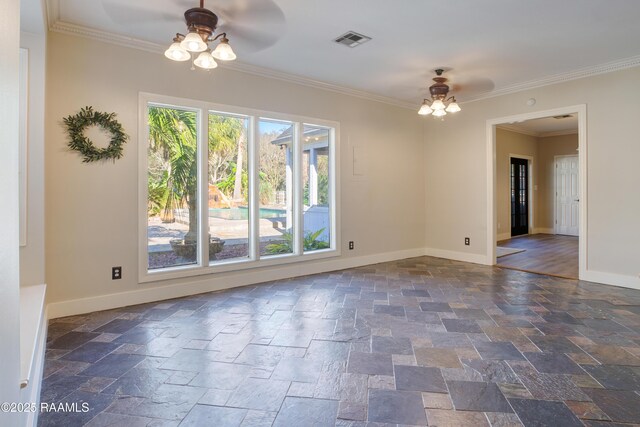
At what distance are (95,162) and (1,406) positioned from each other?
3021 millimetres

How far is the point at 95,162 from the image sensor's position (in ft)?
11.3

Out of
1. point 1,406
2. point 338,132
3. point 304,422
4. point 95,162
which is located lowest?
point 304,422

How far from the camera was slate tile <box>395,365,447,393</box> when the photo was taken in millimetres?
2055

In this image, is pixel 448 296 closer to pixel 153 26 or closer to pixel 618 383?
pixel 618 383

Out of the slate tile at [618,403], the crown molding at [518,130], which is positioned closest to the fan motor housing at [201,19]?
the slate tile at [618,403]

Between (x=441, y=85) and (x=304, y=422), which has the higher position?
(x=441, y=85)

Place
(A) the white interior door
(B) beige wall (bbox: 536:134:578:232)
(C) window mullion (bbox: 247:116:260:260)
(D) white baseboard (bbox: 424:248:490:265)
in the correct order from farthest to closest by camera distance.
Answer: (B) beige wall (bbox: 536:134:578:232), (A) the white interior door, (D) white baseboard (bbox: 424:248:490:265), (C) window mullion (bbox: 247:116:260:260)

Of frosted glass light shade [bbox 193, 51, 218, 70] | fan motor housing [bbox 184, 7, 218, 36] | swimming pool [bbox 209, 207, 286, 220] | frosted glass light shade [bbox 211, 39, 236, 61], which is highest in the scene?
fan motor housing [bbox 184, 7, 218, 36]

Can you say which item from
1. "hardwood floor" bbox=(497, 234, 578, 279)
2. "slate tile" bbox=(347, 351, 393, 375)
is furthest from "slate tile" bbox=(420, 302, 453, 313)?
"hardwood floor" bbox=(497, 234, 578, 279)

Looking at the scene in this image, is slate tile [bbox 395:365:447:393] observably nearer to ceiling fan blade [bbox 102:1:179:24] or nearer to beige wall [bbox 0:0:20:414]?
beige wall [bbox 0:0:20:414]

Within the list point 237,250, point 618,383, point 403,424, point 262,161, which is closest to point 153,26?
point 262,161

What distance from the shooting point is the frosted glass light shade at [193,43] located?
8.70 ft

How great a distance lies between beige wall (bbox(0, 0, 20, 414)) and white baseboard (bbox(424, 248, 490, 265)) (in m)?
5.74

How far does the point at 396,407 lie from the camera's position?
6.15 feet
